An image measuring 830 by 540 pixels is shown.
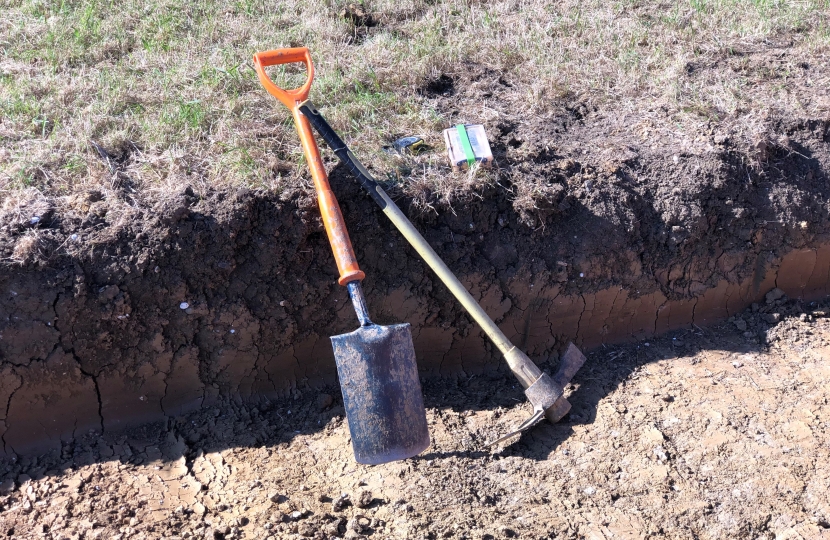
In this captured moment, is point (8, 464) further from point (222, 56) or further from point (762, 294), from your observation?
point (762, 294)

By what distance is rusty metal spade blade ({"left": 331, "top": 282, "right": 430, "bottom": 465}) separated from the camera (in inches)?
103

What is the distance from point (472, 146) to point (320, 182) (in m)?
0.80

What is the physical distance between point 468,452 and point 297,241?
1103mm

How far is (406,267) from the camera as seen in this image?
306 centimetres

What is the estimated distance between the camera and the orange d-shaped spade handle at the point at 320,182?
2.69m

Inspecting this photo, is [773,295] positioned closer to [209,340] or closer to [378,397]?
[378,397]

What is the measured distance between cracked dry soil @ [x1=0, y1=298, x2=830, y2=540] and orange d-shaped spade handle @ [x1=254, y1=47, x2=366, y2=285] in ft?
2.20

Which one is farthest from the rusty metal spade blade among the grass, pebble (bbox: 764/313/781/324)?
pebble (bbox: 764/313/781/324)

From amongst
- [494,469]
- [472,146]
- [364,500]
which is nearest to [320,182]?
[472,146]

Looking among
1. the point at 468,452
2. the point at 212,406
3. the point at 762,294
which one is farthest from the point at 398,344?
the point at 762,294

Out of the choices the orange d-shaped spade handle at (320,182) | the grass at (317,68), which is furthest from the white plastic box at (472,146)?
the orange d-shaped spade handle at (320,182)

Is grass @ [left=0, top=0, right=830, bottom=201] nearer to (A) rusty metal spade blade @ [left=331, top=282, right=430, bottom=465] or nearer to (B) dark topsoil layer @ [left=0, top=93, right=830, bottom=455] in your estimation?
(B) dark topsoil layer @ [left=0, top=93, right=830, bottom=455]

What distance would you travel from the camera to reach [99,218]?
2801 mm

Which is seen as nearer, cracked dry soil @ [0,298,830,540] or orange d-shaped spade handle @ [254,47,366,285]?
cracked dry soil @ [0,298,830,540]
